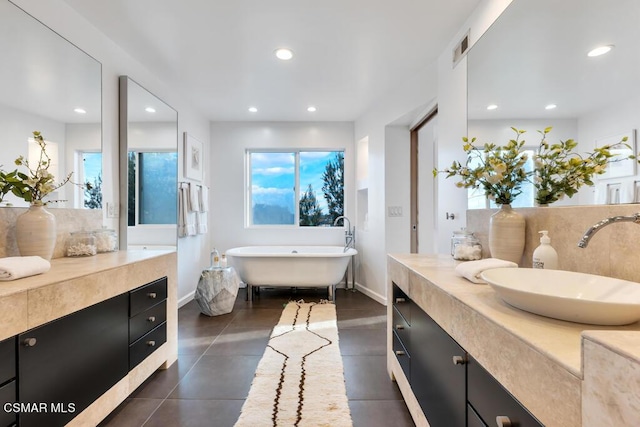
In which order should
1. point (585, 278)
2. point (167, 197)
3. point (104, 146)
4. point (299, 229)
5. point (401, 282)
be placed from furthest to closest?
1. point (299, 229)
2. point (167, 197)
3. point (104, 146)
4. point (401, 282)
5. point (585, 278)

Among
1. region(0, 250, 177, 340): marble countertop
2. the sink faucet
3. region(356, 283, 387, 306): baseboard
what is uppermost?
the sink faucet

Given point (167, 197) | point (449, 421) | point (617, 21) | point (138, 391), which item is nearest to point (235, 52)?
point (167, 197)

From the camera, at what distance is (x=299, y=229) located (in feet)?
14.6

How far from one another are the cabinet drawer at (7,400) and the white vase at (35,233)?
0.73m

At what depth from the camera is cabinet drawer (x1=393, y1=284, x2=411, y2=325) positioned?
1.59m

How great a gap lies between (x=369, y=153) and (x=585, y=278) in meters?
3.19

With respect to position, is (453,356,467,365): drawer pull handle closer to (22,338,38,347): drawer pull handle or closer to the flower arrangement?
(22,338,38,347): drawer pull handle

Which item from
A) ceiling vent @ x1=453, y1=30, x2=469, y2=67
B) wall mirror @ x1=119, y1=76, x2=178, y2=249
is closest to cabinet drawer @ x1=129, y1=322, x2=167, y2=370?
wall mirror @ x1=119, y1=76, x2=178, y2=249

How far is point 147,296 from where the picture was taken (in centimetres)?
187

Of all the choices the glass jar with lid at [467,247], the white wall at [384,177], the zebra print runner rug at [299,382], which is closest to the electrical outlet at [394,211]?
the white wall at [384,177]

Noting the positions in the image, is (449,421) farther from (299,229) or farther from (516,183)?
(299,229)

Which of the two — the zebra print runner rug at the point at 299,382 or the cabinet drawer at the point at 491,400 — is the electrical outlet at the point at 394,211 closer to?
the zebra print runner rug at the point at 299,382

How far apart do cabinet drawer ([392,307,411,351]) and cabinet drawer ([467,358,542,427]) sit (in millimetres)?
669

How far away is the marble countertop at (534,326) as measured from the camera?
56cm
